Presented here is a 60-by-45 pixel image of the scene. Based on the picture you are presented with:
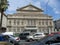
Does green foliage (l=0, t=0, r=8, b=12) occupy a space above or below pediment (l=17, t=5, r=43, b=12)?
below

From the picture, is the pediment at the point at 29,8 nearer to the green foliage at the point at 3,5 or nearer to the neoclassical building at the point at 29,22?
the neoclassical building at the point at 29,22

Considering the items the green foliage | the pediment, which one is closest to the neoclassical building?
the pediment

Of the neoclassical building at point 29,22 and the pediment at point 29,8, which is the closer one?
the neoclassical building at point 29,22

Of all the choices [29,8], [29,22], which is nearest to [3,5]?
[29,22]

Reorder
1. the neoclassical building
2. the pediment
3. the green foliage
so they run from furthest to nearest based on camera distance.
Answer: the pediment
the neoclassical building
the green foliage

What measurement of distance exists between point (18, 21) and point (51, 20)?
1531 cm

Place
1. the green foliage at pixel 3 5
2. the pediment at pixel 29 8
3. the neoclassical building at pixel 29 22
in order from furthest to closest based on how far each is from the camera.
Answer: the pediment at pixel 29 8
the neoclassical building at pixel 29 22
the green foliage at pixel 3 5

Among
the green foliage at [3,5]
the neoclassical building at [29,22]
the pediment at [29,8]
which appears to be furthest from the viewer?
the pediment at [29,8]

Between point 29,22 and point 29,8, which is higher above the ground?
point 29,8

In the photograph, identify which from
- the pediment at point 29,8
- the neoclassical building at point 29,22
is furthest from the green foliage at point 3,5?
the pediment at point 29,8

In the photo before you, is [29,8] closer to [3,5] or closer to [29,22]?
[29,22]

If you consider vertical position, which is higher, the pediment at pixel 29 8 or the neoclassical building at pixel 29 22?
the pediment at pixel 29 8

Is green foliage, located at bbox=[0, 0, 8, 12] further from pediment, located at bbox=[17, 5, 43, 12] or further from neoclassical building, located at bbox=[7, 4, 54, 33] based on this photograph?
pediment, located at bbox=[17, 5, 43, 12]

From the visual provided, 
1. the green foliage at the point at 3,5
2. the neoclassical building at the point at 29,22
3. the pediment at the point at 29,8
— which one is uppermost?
the pediment at the point at 29,8
